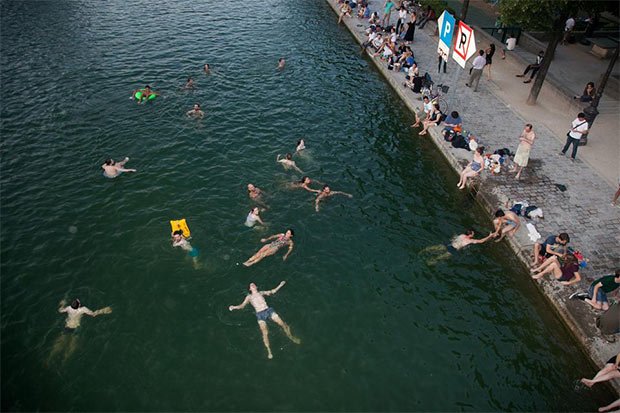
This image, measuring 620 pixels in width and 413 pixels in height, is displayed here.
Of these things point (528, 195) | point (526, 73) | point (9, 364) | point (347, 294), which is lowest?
point (9, 364)

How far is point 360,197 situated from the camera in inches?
802

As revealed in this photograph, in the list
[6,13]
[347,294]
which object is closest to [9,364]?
[347,294]

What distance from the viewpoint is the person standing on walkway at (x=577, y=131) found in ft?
65.7

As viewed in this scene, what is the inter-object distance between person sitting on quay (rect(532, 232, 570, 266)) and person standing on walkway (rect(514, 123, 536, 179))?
14.7ft

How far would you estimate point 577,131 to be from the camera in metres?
20.4

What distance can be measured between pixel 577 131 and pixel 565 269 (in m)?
8.32

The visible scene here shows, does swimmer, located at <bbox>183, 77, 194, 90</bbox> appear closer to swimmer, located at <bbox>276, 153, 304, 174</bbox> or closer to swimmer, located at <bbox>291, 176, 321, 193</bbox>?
swimmer, located at <bbox>276, 153, 304, 174</bbox>

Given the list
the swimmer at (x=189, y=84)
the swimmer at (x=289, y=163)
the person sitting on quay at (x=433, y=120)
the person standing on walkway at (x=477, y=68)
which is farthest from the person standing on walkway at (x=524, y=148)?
the swimmer at (x=189, y=84)

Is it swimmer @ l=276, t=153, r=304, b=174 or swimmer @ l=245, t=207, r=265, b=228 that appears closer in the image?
swimmer @ l=245, t=207, r=265, b=228

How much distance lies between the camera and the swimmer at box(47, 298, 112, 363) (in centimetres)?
1358

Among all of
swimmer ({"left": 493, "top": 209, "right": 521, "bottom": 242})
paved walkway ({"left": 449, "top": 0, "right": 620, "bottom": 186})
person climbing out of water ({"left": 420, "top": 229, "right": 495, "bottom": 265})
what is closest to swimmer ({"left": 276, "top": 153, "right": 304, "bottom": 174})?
person climbing out of water ({"left": 420, "top": 229, "right": 495, "bottom": 265})

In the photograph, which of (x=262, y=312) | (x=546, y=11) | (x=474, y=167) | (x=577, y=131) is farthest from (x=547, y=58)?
(x=262, y=312)

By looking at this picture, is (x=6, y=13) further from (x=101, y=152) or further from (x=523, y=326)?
(x=523, y=326)

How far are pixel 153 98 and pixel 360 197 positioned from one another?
48.9ft
